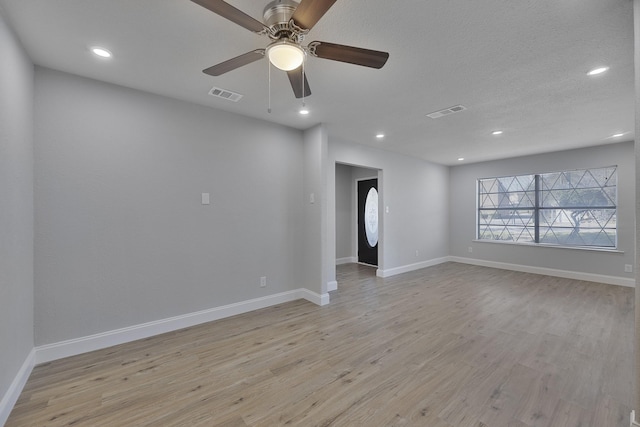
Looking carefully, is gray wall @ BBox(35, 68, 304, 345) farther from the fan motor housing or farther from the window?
the window

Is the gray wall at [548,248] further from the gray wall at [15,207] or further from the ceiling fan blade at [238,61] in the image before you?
the gray wall at [15,207]

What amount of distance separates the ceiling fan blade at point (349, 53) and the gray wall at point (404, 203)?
2709 millimetres

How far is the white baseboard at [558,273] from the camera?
4637mm

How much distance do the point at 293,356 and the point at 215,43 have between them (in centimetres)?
271

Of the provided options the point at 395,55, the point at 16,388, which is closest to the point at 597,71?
the point at 395,55

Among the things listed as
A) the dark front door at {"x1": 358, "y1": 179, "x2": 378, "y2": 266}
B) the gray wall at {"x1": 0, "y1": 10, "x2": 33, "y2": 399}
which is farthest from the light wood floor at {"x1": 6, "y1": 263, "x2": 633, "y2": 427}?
the dark front door at {"x1": 358, "y1": 179, "x2": 378, "y2": 266}

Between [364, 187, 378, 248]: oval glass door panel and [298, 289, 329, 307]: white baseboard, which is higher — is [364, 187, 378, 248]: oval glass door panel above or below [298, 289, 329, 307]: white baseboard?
above

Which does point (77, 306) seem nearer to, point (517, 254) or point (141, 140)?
point (141, 140)

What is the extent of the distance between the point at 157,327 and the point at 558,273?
7.04m

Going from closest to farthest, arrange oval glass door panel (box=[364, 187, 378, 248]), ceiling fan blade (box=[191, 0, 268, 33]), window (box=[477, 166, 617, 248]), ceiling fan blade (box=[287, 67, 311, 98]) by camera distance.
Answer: ceiling fan blade (box=[191, 0, 268, 33]) < ceiling fan blade (box=[287, 67, 311, 98]) < window (box=[477, 166, 617, 248]) < oval glass door panel (box=[364, 187, 378, 248])

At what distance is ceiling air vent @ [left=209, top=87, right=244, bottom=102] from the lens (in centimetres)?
273

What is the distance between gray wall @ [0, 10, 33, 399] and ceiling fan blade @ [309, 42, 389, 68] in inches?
79.1

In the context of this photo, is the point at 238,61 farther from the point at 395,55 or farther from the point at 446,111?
the point at 446,111

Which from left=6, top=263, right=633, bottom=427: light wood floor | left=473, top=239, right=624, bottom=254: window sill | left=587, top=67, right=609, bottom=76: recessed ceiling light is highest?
left=587, top=67, right=609, bottom=76: recessed ceiling light
